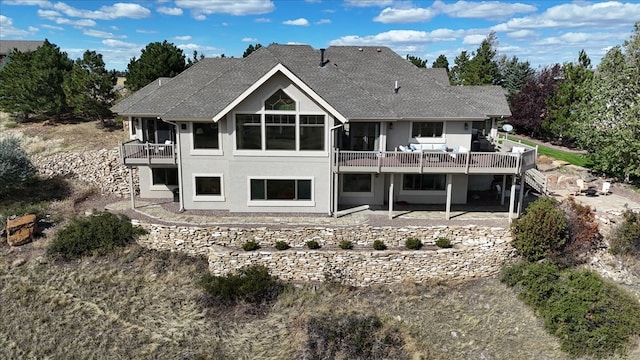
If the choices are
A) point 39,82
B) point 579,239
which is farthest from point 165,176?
point 579,239

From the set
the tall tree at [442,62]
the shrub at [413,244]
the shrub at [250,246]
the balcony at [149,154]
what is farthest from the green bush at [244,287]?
the tall tree at [442,62]

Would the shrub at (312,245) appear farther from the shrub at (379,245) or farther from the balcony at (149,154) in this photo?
the balcony at (149,154)

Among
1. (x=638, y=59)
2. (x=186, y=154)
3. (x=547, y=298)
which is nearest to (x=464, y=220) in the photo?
(x=547, y=298)

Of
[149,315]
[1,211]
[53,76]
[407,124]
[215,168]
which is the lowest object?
[149,315]

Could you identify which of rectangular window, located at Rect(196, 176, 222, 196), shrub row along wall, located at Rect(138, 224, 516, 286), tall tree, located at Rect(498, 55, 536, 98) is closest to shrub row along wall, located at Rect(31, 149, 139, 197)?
rectangular window, located at Rect(196, 176, 222, 196)

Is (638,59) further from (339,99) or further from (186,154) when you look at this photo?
(186,154)
